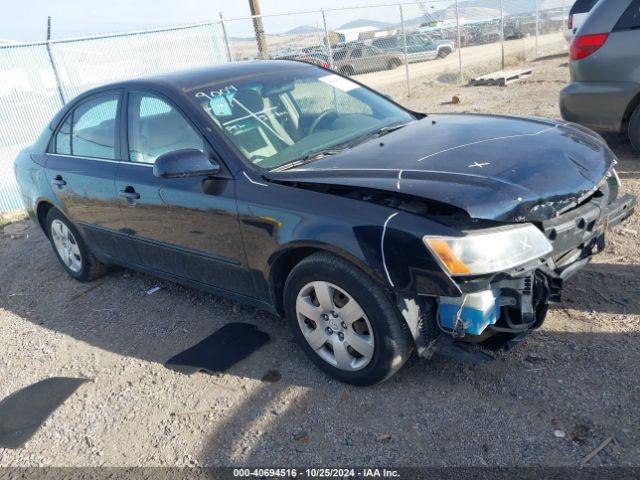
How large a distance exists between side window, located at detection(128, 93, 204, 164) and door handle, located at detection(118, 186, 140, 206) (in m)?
0.21

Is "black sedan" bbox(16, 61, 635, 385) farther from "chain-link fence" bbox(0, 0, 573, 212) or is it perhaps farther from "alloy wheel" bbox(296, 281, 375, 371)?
"chain-link fence" bbox(0, 0, 573, 212)

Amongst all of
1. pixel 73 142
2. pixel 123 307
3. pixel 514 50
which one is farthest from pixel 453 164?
pixel 514 50

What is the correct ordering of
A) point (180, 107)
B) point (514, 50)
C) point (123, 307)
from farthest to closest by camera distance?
1. point (514, 50)
2. point (123, 307)
3. point (180, 107)

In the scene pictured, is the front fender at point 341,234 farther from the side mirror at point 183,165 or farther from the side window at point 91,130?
the side window at point 91,130

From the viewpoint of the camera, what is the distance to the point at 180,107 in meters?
3.62

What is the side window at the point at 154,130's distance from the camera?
3645 mm

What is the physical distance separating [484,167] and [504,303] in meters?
0.68

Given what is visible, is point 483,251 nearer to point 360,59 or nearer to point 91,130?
point 91,130

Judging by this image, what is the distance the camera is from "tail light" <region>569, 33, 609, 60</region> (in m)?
5.66

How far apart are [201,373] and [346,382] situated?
3.20 ft

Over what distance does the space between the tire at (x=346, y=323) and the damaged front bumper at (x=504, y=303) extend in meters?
0.15

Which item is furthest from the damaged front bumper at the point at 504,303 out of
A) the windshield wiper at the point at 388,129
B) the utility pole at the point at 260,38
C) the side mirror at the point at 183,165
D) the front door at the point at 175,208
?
the utility pole at the point at 260,38

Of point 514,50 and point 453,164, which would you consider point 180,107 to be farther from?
point 514,50

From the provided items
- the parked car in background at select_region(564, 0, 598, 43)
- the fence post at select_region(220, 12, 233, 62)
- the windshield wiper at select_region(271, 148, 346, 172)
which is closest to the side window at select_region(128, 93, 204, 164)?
the windshield wiper at select_region(271, 148, 346, 172)
